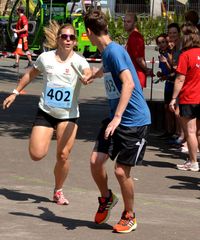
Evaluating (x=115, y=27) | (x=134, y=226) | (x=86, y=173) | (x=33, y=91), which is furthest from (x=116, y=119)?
(x=115, y=27)

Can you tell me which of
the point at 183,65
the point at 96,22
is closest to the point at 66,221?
the point at 96,22

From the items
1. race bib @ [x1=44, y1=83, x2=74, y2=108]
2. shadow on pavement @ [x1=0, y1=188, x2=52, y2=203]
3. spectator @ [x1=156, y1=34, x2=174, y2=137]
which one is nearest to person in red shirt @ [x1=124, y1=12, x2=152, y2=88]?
spectator @ [x1=156, y1=34, x2=174, y2=137]

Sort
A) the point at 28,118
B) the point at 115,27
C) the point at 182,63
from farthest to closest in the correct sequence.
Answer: the point at 115,27, the point at 28,118, the point at 182,63

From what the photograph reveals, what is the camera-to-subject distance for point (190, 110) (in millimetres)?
10547

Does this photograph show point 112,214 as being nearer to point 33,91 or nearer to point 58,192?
point 58,192

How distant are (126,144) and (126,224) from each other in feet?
2.36

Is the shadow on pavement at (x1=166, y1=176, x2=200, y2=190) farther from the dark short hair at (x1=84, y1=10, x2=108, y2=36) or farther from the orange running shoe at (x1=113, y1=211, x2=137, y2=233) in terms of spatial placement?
the dark short hair at (x1=84, y1=10, x2=108, y2=36)

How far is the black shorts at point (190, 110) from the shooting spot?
34.6 feet

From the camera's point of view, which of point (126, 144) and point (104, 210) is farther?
point (104, 210)

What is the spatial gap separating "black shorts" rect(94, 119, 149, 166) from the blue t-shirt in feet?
0.21

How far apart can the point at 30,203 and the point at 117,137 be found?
66.9 inches

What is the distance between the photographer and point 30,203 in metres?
8.48

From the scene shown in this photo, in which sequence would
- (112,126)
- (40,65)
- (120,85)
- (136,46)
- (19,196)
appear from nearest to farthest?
(112,126)
(120,85)
(40,65)
(19,196)
(136,46)

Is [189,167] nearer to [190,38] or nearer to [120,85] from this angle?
[190,38]
